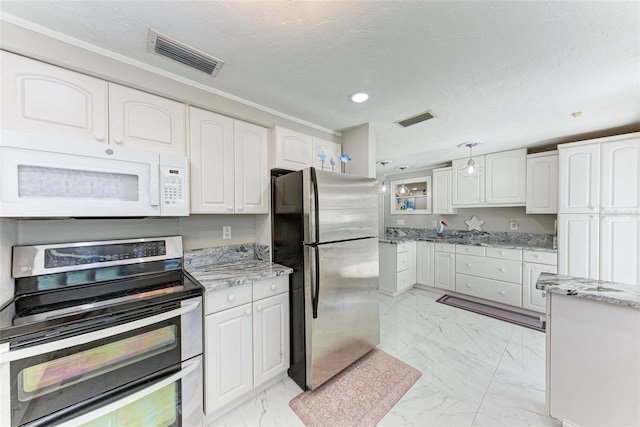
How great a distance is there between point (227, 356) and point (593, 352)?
2.20m

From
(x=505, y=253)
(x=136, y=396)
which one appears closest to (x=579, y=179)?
(x=505, y=253)

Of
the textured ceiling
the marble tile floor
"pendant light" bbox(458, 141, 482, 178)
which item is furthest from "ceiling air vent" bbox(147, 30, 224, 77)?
"pendant light" bbox(458, 141, 482, 178)

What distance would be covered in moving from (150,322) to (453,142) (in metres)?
3.57

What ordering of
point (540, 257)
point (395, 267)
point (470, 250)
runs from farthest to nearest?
point (395, 267) → point (470, 250) → point (540, 257)

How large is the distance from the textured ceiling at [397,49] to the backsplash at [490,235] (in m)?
1.82

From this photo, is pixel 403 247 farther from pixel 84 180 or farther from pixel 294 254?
pixel 84 180

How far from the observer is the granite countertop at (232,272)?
1503 millimetres

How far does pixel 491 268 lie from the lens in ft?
10.8

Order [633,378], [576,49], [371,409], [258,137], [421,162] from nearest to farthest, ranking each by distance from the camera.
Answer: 1. [633,378]
2. [576,49]
3. [371,409]
4. [258,137]
5. [421,162]

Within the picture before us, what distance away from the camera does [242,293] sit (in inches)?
62.7

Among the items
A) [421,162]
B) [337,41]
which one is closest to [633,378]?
[337,41]

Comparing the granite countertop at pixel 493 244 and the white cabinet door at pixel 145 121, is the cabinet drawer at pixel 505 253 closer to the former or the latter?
the granite countertop at pixel 493 244

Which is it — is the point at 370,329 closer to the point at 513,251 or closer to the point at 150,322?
the point at 150,322

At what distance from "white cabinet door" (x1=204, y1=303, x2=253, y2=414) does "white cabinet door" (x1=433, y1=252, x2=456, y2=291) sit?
333 cm
